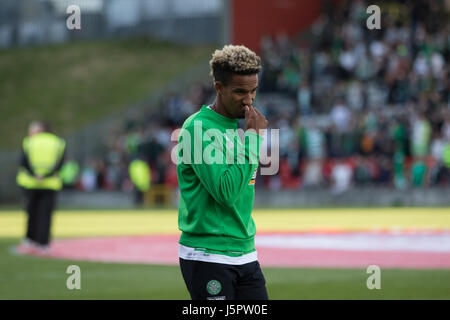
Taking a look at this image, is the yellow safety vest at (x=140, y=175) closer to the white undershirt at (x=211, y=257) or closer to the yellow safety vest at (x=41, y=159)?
the yellow safety vest at (x=41, y=159)

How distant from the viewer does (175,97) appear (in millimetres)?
34844

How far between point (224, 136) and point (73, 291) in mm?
5823

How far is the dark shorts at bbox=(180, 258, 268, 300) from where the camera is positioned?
16.7 ft

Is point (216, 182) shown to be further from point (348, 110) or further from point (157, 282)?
point (348, 110)

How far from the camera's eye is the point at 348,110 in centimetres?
3092

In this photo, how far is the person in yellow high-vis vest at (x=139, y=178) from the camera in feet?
101

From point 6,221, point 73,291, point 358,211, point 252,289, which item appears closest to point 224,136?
point 252,289

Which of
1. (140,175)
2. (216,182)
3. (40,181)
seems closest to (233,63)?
(216,182)

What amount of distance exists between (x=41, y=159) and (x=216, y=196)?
36.4 feet

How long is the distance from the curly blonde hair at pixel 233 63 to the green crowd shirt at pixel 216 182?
250 millimetres

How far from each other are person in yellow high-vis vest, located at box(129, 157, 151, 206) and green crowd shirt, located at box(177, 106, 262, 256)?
25.5m

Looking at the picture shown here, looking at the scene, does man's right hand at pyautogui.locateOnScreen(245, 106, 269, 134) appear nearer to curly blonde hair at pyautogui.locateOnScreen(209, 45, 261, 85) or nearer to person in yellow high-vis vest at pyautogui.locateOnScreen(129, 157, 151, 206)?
curly blonde hair at pyautogui.locateOnScreen(209, 45, 261, 85)

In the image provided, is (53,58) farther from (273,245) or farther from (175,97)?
(273,245)

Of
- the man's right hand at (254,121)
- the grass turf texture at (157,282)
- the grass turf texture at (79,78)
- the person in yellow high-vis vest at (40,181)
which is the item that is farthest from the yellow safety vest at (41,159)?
the grass turf texture at (79,78)
